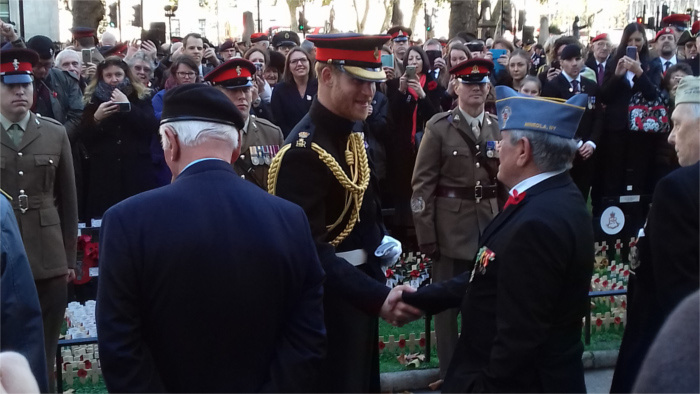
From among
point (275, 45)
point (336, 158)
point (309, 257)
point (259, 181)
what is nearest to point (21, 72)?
point (259, 181)

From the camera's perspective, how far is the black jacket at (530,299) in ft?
9.89

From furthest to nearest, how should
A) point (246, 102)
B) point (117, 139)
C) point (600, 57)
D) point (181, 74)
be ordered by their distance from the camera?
point (600, 57), point (181, 74), point (117, 139), point (246, 102)

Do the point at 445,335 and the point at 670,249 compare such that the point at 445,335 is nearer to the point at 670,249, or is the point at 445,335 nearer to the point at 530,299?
the point at 670,249

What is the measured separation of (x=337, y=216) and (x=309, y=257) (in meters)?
1.03

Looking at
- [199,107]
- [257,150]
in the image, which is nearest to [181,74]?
[257,150]

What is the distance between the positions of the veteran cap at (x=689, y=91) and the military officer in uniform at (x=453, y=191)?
234 centimetres

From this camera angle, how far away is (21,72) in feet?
18.9

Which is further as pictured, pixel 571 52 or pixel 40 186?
pixel 571 52

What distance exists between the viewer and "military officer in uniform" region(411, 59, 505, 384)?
241 inches

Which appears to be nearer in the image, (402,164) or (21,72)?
(21,72)

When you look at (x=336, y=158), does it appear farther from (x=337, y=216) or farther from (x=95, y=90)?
(x=95, y=90)

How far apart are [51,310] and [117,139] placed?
2678 millimetres

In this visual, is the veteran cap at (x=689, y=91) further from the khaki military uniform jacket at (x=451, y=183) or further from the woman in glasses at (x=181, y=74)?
the woman in glasses at (x=181, y=74)

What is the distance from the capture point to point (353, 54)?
A: 4133 mm
